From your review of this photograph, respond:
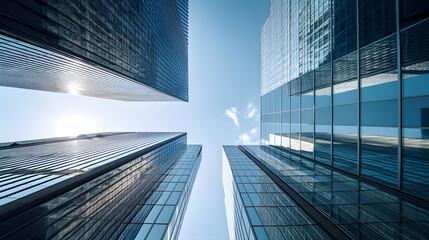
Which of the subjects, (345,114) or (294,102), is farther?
(294,102)

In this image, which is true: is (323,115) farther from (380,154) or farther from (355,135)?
(380,154)

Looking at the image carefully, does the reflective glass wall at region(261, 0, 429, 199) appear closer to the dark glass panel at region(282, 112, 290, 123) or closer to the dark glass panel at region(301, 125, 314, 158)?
the dark glass panel at region(301, 125, 314, 158)

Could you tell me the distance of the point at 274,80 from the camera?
104 feet

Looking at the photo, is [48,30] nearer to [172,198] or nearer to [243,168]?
[172,198]

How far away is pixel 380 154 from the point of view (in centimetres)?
1204

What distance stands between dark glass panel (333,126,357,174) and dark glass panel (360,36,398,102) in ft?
11.1

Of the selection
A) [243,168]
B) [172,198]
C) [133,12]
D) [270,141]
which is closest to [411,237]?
[243,168]

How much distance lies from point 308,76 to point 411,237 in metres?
17.8

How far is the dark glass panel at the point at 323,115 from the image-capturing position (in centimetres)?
1681

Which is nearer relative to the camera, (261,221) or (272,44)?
(261,221)

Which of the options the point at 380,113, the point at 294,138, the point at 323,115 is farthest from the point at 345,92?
the point at 294,138

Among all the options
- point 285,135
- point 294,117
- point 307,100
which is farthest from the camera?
point 285,135

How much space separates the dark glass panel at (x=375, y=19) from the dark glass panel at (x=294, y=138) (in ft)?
40.8

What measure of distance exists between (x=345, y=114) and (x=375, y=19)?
27.8 ft
